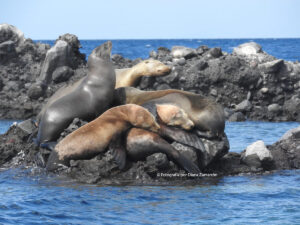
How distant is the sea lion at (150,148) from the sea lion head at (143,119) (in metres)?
0.12

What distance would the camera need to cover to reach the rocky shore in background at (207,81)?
1795 centimetres

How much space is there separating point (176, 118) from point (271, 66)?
35.3 feet

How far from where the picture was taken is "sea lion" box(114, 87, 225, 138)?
910 centimetres

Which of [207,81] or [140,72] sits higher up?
[140,72]

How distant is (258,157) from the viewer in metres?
9.30

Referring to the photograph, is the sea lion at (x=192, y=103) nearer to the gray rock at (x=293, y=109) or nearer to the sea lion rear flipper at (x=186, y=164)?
the sea lion rear flipper at (x=186, y=164)

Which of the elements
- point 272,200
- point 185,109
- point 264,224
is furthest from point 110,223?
point 185,109

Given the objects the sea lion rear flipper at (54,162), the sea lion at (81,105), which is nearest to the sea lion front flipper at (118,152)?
the sea lion rear flipper at (54,162)

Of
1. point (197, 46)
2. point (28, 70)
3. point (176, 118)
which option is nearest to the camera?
point (176, 118)

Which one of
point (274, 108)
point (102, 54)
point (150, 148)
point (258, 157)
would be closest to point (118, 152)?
point (150, 148)

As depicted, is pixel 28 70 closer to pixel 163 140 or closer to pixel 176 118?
pixel 176 118

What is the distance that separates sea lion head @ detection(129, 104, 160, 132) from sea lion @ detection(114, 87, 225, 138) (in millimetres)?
736

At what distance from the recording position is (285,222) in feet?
21.7

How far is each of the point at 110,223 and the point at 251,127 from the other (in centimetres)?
995
